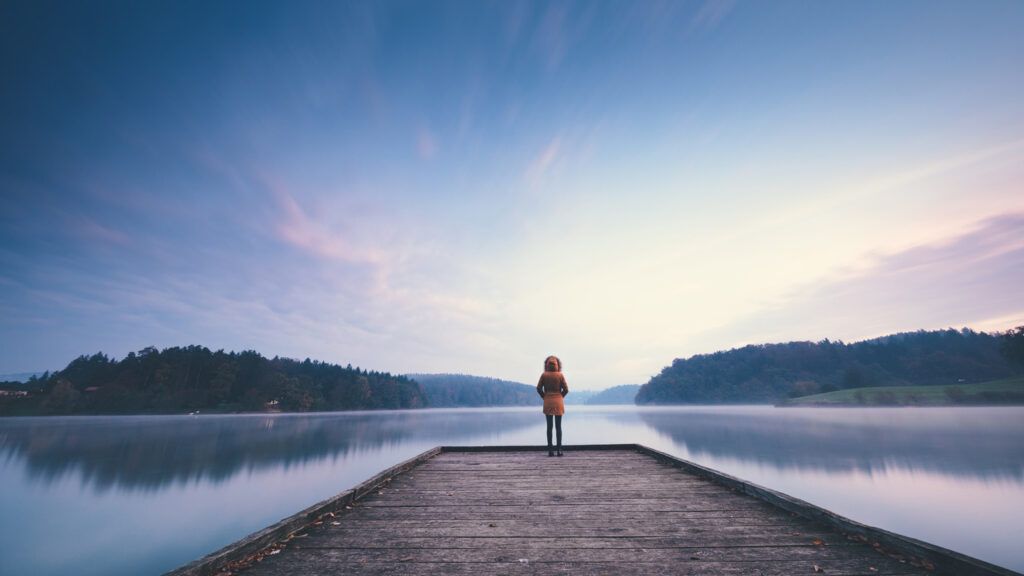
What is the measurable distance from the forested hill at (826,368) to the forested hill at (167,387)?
151 m

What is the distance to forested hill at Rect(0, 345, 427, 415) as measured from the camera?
107750mm

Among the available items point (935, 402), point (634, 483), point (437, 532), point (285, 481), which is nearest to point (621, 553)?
point (437, 532)

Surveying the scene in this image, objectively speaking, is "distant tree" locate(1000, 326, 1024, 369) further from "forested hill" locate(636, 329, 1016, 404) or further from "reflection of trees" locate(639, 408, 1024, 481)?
"reflection of trees" locate(639, 408, 1024, 481)

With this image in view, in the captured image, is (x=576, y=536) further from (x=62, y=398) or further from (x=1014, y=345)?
(x=62, y=398)

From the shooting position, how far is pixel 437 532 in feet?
14.8

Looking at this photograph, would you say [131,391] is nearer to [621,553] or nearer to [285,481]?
[285,481]

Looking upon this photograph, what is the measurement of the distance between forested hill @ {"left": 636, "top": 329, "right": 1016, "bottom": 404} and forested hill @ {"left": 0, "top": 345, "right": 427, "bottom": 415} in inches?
5931

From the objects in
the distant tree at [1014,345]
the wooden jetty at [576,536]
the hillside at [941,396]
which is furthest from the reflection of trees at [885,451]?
the hillside at [941,396]

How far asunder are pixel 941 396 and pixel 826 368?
5343 centimetres

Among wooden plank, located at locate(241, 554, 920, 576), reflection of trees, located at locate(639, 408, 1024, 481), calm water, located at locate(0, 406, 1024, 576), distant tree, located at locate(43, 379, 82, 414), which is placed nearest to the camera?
wooden plank, located at locate(241, 554, 920, 576)

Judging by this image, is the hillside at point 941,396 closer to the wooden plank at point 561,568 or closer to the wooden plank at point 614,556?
the wooden plank at point 614,556

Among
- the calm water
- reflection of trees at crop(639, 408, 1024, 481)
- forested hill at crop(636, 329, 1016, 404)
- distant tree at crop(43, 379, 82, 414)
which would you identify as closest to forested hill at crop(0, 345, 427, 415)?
distant tree at crop(43, 379, 82, 414)

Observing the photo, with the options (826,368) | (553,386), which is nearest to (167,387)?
(553,386)

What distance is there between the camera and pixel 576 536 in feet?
14.5
